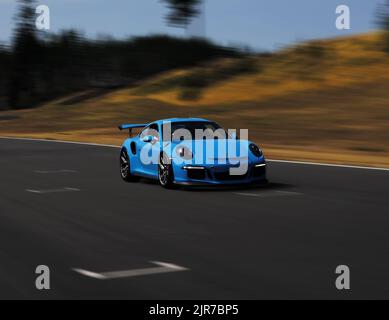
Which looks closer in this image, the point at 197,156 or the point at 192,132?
the point at 197,156

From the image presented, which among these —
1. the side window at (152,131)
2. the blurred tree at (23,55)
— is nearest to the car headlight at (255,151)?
the side window at (152,131)

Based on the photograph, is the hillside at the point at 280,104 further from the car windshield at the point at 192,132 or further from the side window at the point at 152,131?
the side window at the point at 152,131

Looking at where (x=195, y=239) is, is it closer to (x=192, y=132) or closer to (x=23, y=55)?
(x=192, y=132)

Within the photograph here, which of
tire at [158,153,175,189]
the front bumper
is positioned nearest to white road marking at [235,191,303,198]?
the front bumper

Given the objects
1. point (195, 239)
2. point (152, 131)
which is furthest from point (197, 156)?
point (195, 239)

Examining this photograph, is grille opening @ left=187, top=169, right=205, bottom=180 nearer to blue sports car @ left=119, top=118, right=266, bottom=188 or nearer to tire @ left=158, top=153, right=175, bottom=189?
blue sports car @ left=119, top=118, right=266, bottom=188

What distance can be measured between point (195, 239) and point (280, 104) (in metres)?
43.7

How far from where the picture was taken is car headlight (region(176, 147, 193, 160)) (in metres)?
15.0

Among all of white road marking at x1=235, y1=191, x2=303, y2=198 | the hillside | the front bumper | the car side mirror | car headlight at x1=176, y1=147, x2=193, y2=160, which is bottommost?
white road marking at x1=235, y1=191, x2=303, y2=198

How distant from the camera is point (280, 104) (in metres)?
53.0

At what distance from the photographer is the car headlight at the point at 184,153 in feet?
49.2

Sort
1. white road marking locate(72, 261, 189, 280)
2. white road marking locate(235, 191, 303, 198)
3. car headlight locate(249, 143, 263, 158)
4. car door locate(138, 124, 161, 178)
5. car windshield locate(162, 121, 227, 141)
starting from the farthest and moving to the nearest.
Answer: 1. car door locate(138, 124, 161, 178)
2. car windshield locate(162, 121, 227, 141)
3. car headlight locate(249, 143, 263, 158)
4. white road marking locate(235, 191, 303, 198)
5. white road marking locate(72, 261, 189, 280)

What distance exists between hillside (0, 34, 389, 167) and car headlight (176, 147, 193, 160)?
7273mm
